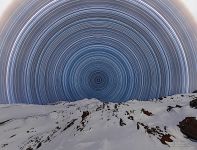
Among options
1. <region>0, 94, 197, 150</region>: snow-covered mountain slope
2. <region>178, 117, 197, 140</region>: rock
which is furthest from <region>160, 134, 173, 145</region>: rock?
<region>178, 117, 197, 140</region>: rock

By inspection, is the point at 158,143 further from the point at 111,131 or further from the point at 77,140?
the point at 77,140

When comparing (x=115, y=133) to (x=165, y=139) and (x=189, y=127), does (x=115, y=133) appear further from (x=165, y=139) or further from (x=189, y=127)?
(x=189, y=127)

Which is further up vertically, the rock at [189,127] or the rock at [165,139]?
the rock at [189,127]

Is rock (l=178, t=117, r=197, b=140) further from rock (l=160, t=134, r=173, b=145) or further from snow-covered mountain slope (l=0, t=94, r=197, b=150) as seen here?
rock (l=160, t=134, r=173, b=145)

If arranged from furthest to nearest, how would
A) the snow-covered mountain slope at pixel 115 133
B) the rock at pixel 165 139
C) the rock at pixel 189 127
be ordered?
the rock at pixel 189 127
the rock at pixel 165 139
the snow-covered mountain slope at pixel 115 133

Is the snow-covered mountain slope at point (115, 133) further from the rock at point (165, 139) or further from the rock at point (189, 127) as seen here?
the rock at point (189, 127)

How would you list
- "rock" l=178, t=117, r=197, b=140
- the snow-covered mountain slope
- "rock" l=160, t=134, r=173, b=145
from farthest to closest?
"rock" l=178, t=117, r=197, b=140 → "rock" l=160, t=134, r=173, b=145 → the snow-covered mountain slope

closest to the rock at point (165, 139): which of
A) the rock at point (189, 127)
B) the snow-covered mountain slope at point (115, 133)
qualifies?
the snow-covered mountain slope at point (115, 133)

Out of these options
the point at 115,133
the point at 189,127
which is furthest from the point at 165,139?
the point at 115,133
